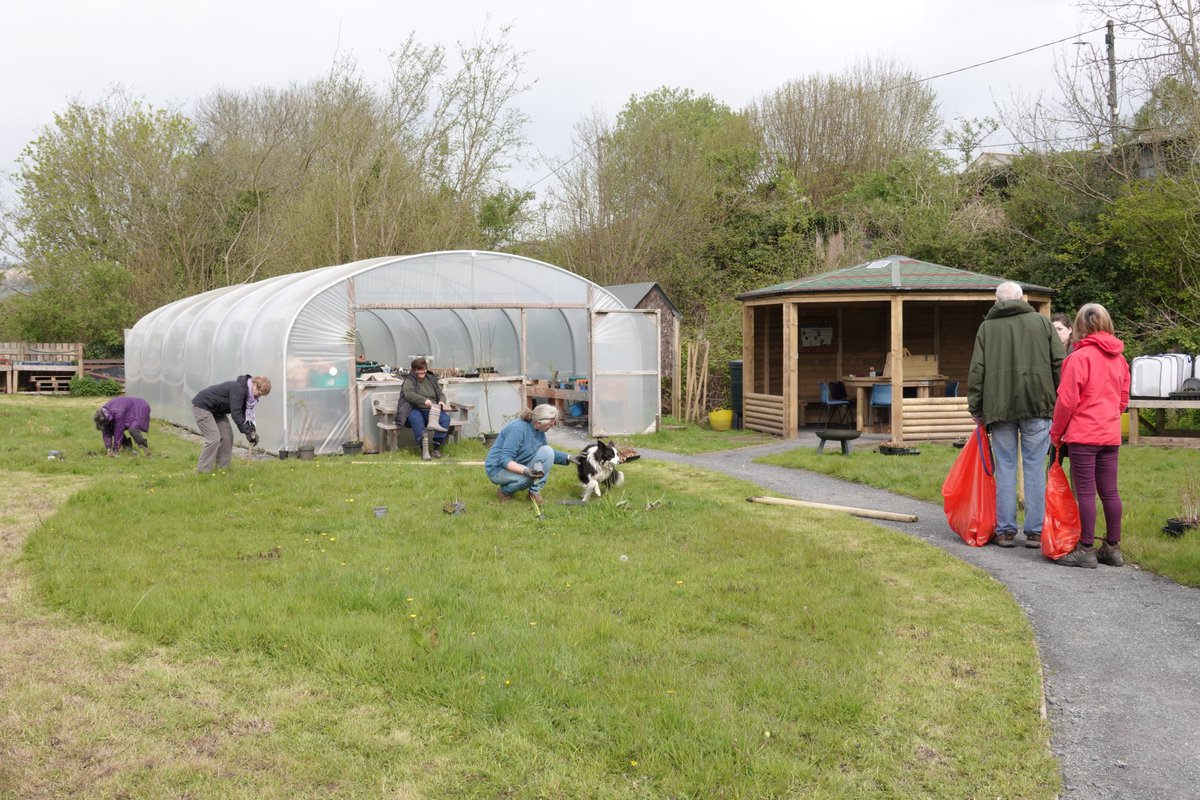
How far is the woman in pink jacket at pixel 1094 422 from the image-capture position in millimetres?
7117

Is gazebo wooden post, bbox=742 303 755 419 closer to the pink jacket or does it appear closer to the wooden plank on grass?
the wooden plank on grass

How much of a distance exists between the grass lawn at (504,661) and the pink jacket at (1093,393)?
136 cm

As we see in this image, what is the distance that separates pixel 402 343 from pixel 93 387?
12500mm

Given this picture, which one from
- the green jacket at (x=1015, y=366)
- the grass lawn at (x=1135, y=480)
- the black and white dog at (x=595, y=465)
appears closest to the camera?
the grass lawn at (x=1135, y=480)

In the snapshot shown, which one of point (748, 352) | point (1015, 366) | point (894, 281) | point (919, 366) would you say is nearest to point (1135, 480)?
point (1015, 366)

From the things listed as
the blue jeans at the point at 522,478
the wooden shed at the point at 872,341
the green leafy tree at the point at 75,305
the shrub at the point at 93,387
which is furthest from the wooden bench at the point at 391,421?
the green leafy tree at the point at 75,305

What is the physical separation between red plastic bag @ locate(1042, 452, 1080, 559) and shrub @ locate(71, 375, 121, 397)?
85.2 ft

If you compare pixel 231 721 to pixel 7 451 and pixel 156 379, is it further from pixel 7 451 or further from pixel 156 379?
pixel 156 379

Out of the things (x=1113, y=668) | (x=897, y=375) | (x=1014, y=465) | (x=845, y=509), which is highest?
(x=897, y=375)

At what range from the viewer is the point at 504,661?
4.96 meters

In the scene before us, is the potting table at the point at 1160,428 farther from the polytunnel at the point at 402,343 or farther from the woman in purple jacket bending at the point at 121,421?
the woman in purple jacket bending at the point at 121,421

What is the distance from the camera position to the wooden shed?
15734mm

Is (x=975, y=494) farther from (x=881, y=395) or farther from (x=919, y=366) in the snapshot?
(x=919, y=366)

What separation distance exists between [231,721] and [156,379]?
728 inches
